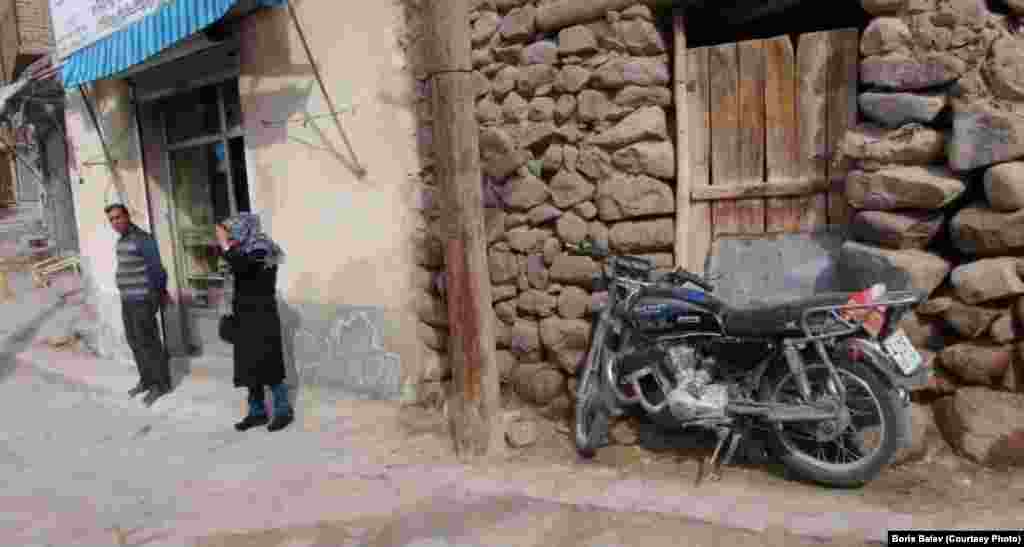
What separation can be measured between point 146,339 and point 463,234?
137 inches

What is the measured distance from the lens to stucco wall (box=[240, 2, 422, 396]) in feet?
15.0

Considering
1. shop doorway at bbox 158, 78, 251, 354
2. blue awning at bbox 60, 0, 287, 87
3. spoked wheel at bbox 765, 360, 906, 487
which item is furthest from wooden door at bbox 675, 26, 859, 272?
shop doorway at bbox 158, 78, 251, 354

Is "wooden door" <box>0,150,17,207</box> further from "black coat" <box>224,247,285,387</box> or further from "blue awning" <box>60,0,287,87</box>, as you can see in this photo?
"black coat" <box>224,247,285,387</box>

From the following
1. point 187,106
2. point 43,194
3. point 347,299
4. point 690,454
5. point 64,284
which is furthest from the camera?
point 43,194

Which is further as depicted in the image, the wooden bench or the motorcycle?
the wooden bench

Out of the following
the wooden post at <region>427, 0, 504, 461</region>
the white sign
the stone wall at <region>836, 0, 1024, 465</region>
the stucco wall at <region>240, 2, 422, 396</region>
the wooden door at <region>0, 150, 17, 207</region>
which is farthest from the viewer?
the wooden door at <region>0, 150, 17, 207</region>

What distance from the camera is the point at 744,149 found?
3660 millimetres

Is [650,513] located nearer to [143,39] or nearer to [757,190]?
[757,190]

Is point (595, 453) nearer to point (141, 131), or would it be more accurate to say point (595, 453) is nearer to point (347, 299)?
point (347, 299)

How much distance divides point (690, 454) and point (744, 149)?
1.66 meters

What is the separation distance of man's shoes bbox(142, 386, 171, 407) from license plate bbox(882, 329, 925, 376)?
5385 millimetres

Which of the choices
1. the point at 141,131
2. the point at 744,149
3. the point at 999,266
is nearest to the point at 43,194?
the point at 141,131

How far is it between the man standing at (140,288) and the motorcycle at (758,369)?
151 inches

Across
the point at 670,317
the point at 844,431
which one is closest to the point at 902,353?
the point at 844,431
